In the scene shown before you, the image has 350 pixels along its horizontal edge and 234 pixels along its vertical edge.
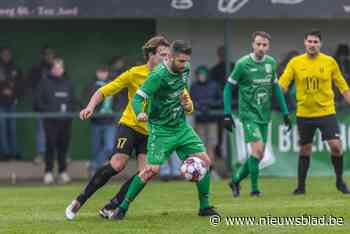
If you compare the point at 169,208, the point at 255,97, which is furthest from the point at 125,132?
the point at 255,97

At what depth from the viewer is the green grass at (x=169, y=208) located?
34.8ft

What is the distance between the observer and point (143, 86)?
11.1m

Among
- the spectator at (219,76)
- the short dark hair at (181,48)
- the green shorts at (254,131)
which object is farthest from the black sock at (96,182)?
the spectator at (219,76)

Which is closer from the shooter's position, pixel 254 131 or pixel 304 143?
pixel 254 131

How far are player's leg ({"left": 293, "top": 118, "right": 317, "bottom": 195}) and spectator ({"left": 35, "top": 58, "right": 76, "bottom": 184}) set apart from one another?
5.43 meters

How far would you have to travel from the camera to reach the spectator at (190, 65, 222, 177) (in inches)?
754

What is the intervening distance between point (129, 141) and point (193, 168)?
2.89 ft

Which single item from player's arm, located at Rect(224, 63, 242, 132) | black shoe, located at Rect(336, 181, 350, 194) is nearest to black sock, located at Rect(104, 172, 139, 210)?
player's arm, located at Rect(224, 63, 242, 132)

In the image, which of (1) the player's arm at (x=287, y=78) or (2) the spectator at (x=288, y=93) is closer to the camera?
(1) the player's arm at (x=287, y=78)

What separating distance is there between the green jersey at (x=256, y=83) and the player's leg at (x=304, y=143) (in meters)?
0.55

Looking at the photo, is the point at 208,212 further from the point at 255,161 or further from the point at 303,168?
the point at 303,168

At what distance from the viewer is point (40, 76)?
65.5 feet

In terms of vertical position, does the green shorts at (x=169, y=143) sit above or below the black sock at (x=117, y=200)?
above

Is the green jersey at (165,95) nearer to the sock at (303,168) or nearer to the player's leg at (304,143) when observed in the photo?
the player's leg at (304,143)
